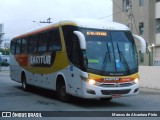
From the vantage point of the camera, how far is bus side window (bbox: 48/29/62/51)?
54.0 feet

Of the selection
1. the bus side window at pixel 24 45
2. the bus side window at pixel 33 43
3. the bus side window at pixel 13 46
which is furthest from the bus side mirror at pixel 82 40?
the bus side window at pixel 13 46

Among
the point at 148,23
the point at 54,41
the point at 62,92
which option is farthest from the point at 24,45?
the point at 148,23

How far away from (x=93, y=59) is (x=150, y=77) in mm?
11149

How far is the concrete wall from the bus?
8.80m

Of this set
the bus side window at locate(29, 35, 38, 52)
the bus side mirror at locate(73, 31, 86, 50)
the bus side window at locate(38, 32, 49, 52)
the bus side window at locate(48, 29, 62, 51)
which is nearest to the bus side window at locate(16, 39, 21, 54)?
the bus side window at locate(29, 35, 38, 52)

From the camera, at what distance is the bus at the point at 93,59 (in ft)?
46.8

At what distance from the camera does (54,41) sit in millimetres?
16984

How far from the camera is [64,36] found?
15766mm

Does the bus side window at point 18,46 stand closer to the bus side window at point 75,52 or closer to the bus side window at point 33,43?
the bus side window at point 33,43

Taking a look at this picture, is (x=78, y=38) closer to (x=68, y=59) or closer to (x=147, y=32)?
(x=68, y=59)

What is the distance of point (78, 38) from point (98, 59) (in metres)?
1.03

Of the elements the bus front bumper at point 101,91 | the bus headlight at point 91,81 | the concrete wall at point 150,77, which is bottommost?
the concrete wall at point 150,77

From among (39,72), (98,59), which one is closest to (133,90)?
(98,59)

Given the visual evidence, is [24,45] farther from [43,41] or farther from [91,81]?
[91,81]
